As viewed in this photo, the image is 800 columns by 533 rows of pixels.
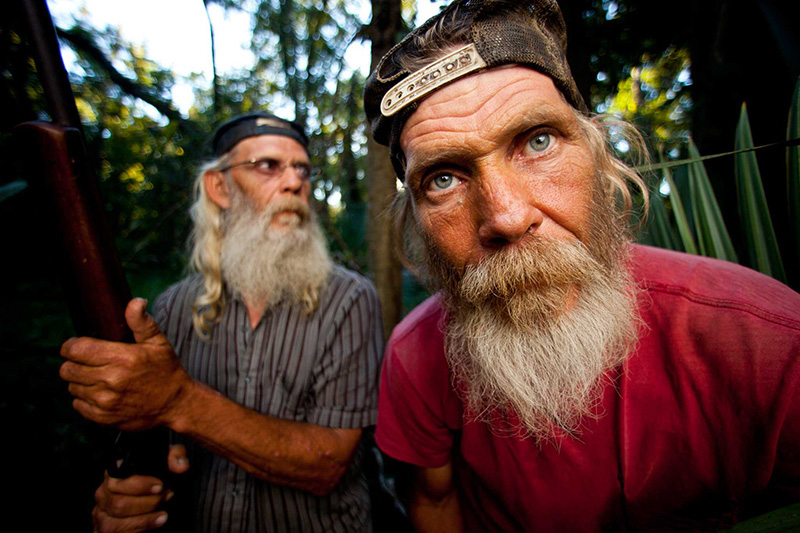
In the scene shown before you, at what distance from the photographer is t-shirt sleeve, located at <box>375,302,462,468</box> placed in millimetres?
1417

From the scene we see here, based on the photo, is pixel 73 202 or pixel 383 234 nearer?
pixel 73 202

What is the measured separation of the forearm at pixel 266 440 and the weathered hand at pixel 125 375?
12cm

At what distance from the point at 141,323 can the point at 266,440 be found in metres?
0.74

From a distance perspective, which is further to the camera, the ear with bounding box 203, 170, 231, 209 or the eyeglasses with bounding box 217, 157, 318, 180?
the ear with bounding box 203, 170, 231, 209

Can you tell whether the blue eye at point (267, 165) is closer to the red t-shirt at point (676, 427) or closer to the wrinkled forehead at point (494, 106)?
the wrinkled forehead at point (494, 106)

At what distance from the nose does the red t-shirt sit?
573mm

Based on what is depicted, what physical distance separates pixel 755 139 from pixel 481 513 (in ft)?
9.81

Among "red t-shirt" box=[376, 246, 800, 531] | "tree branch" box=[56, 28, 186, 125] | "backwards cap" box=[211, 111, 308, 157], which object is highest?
"tree branch" box=[56, 28, 186, 125]

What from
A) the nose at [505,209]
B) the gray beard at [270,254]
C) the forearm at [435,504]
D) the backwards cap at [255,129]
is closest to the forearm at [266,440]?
the forearm at [435,504]

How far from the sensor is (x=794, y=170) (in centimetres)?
114

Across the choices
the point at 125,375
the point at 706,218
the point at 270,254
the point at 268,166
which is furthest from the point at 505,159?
the point at 268,166

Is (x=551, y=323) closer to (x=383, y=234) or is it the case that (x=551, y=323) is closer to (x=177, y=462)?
(x=177, y=462)

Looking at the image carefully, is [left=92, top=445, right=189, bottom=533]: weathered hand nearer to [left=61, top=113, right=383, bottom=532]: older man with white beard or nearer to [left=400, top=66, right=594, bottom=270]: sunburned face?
[left=61, top=113, right=383, bottom=532]: older man with white beard

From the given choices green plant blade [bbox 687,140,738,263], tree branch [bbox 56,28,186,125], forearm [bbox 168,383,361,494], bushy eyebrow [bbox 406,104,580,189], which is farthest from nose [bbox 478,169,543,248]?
tree branch [bbox 56,28,186,125]
